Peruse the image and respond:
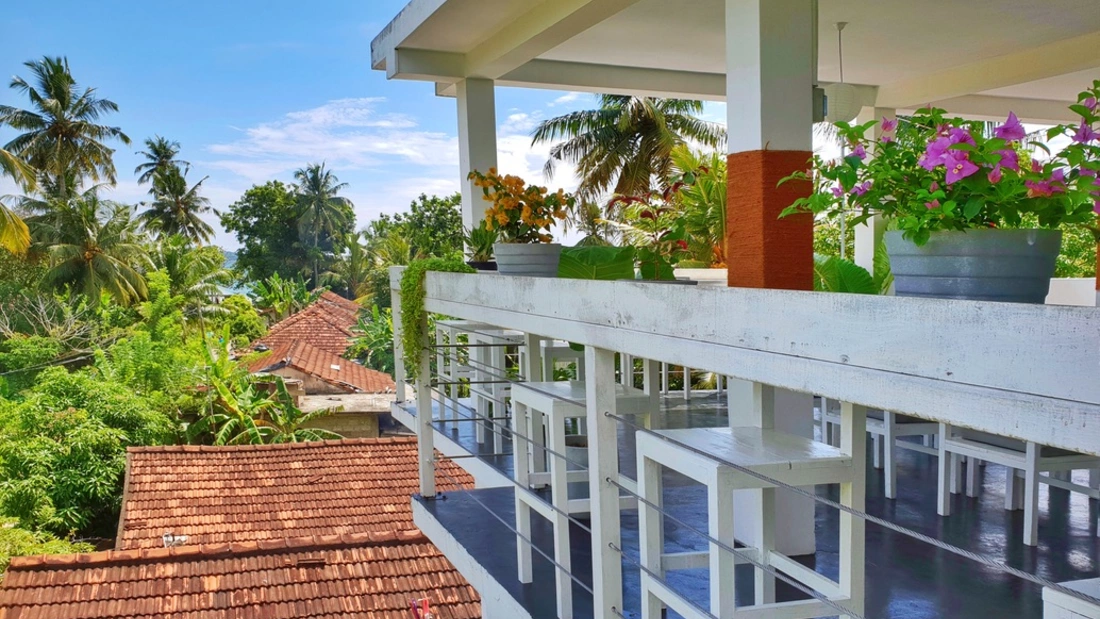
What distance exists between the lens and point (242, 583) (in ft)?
26.4

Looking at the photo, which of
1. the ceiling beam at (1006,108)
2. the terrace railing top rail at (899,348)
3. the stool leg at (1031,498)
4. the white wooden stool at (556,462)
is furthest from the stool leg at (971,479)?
the ceiling beam at (1006,108)

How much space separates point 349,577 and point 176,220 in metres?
34.7

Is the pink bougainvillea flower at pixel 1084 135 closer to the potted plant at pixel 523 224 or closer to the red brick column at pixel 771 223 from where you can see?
the red brick column at pixel 771 223

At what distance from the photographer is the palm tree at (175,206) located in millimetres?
39312

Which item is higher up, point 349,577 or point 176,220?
point 176,220

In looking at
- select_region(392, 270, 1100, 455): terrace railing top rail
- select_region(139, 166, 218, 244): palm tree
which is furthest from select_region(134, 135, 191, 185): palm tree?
select_region(392, 270, 1100, 455): terrace railing top rail

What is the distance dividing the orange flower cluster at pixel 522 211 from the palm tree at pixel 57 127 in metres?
30.5

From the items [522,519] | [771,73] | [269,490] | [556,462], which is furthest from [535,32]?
[269,490]

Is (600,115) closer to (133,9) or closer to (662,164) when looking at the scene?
(662,164)

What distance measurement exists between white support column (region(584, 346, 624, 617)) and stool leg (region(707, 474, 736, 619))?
41 cm

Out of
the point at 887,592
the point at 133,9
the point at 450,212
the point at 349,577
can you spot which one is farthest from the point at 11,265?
the point at 133,9

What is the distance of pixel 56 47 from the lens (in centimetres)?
7075

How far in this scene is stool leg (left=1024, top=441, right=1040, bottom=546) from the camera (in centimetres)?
319

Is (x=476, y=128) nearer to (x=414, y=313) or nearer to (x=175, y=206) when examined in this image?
(x=414, y=313)
